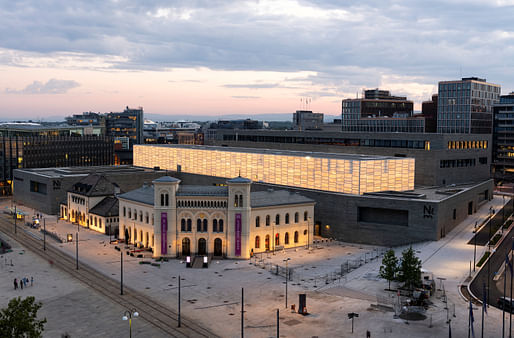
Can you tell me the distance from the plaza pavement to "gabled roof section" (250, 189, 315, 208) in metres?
10.1

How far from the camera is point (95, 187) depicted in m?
134

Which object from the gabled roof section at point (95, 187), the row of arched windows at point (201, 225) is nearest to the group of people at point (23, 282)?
the row of arched windows at point (201, 225)

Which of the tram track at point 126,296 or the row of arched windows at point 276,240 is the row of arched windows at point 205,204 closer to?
the row of arched windows at point 276,240

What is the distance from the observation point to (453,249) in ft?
328

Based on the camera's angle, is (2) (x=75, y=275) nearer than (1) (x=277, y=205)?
Yes

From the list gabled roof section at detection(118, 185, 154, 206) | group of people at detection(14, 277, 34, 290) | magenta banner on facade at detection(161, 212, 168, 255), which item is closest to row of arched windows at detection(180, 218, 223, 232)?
magenta banner on facade at detection(161, 212, 168, 255)

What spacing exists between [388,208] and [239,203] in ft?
106

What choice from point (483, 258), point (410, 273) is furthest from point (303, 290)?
point (483, 258)

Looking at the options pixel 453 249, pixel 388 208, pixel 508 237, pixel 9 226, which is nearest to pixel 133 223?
pixel 9 226

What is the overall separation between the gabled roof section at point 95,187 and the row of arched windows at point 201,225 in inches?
1613

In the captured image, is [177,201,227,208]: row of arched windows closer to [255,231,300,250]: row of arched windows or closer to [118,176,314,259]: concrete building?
[118,176,314,259]: concrete building

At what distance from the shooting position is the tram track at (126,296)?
210 ft

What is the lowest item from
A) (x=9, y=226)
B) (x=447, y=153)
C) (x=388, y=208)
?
(x=9, y=226)

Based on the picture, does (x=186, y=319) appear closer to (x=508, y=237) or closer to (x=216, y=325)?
(x=216, y=325)
